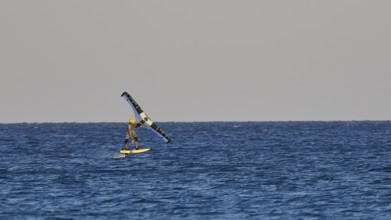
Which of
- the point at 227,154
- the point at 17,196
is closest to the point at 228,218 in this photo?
the point at 17,196

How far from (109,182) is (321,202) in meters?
14.3

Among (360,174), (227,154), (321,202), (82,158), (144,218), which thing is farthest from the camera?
(227,154)

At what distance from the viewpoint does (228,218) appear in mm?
38031

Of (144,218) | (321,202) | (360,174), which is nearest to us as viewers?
(144,218)

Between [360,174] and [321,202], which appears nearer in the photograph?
[321,202]

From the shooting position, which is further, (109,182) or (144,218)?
(109,182)

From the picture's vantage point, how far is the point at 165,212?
39.6 meters

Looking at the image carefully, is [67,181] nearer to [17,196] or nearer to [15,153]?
[17,196]

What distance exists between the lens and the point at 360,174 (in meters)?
57.5

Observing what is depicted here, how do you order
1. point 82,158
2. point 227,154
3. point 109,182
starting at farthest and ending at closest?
point 227,154 → point 82,158 → point 109,182

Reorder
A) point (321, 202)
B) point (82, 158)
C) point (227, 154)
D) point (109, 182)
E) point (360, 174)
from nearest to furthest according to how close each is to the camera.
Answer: point (321, 202) < point (109, 182) < point (360, 174) < point (82, 158) < point (227, 154)

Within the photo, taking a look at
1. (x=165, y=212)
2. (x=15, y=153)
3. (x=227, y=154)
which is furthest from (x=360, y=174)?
(x=15, y=153)

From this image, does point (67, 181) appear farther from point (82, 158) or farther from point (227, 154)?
point (227, 154)

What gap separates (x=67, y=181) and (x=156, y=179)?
5.37m
